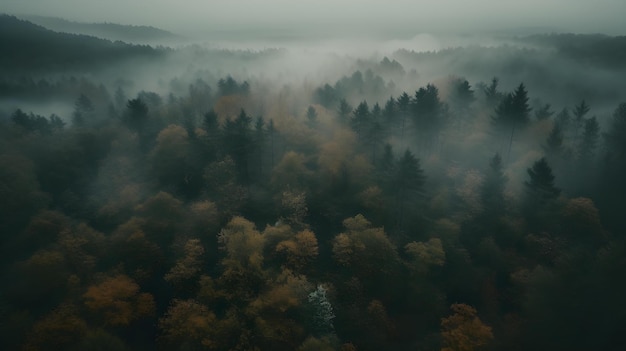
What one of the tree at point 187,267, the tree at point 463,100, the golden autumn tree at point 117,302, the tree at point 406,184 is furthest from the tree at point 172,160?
the tree at point 463,100

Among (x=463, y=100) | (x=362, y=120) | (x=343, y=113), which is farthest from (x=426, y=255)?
(x=463, y=100)

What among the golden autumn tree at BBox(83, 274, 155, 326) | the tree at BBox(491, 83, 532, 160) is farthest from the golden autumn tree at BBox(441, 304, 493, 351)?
the tree at BBox(491, 83, 532, 160)

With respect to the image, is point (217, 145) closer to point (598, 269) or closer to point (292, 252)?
point (292, 252)

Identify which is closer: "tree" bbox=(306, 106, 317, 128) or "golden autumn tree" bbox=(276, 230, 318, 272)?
"golden autumn tree" bbox=(276, 230, 318, 272)

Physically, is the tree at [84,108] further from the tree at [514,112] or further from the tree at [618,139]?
Answer: the tree at [618,139]

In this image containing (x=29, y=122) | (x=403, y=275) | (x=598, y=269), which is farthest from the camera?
(x=29, y=122)

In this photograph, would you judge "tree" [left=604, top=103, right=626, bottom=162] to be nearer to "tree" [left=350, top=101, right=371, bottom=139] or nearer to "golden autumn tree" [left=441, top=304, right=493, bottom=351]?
"tree" [left=350, top=101, right=371, bottom=139]

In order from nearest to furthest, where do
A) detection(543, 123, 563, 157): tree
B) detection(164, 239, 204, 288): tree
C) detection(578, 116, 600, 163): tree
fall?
detection(164, 239, 204, 288): tree < detection(543, 123, 563, 157): tree < detection(578, 116, 600, 163): tree

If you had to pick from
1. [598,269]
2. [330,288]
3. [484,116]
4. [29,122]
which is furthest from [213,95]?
[598,269]
